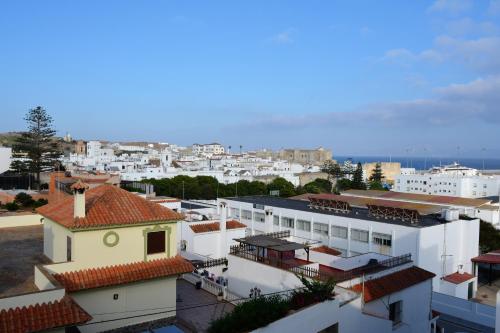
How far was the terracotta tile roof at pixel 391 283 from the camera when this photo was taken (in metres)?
13.4

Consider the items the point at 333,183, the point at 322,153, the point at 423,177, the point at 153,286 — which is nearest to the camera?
the point at 153,286

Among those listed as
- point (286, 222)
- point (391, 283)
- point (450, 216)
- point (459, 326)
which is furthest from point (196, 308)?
point (286, 222)

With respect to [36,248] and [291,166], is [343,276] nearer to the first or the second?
[36,248]

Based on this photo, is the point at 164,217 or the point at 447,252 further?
the point at 447,252

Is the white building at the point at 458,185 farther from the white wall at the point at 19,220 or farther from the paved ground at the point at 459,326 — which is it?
the white wall at the point at 19,220

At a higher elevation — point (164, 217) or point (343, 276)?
point (164, 217)

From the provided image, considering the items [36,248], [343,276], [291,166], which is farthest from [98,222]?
[291,166]

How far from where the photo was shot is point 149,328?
37.3 ft

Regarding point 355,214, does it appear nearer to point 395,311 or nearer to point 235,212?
point 235,212

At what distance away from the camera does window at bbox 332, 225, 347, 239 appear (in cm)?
3058

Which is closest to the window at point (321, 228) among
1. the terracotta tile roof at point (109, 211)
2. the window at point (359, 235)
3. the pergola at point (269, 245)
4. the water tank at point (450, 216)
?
the window at point (359, 235)

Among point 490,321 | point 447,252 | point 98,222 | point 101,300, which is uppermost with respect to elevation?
point 98,222

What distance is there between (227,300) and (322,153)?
165 meters

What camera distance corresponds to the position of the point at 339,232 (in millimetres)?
30922
